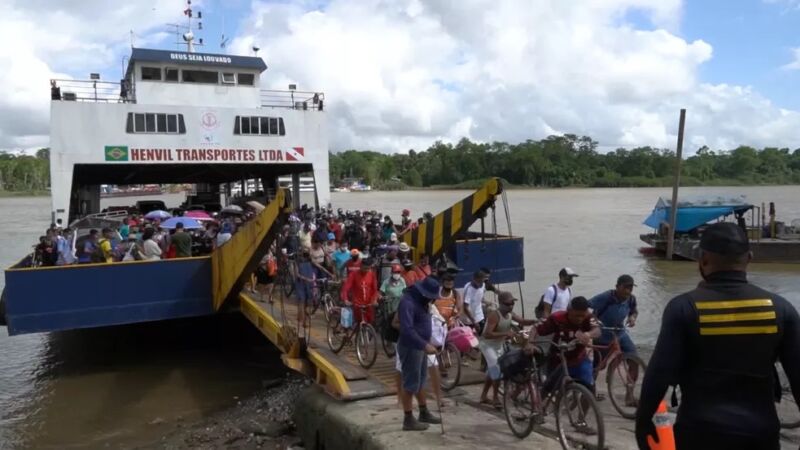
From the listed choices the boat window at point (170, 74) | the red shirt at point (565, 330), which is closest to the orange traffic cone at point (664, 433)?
the red shirt at point (565, 330)

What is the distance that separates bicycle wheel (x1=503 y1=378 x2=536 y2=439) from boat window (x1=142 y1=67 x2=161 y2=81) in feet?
49.2

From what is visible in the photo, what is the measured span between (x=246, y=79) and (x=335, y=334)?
11388 millimetres

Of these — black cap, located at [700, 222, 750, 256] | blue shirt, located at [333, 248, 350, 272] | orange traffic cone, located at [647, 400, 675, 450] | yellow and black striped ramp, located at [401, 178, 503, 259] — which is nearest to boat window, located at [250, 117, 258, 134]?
yellow and black striped ramp, located at [401, 178, 503, 259]

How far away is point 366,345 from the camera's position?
738 cm

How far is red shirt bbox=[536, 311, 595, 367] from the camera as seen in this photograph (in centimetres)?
496

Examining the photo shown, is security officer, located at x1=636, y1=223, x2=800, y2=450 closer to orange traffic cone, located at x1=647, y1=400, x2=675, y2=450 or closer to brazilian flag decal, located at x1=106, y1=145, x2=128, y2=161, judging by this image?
orange traffic cone, located at x1=647, y1=400, x2=675, y2=450

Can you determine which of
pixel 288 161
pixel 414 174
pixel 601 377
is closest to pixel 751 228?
pixel 288 161

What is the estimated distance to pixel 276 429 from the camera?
7.34 metres

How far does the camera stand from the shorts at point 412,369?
5.31 m

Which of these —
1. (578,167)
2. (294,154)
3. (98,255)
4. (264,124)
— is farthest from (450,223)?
(578,167)

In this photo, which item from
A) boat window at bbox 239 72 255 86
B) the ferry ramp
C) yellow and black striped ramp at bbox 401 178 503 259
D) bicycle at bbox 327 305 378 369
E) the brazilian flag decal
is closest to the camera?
the ferry ramp

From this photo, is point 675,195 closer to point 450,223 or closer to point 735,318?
point 450,223

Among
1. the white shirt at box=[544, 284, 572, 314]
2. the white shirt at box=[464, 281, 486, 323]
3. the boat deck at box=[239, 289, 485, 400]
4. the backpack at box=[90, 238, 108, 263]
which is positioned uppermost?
the backpack at box=[90, 238, 108, 263]

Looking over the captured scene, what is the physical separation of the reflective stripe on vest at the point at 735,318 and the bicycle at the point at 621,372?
369cm
